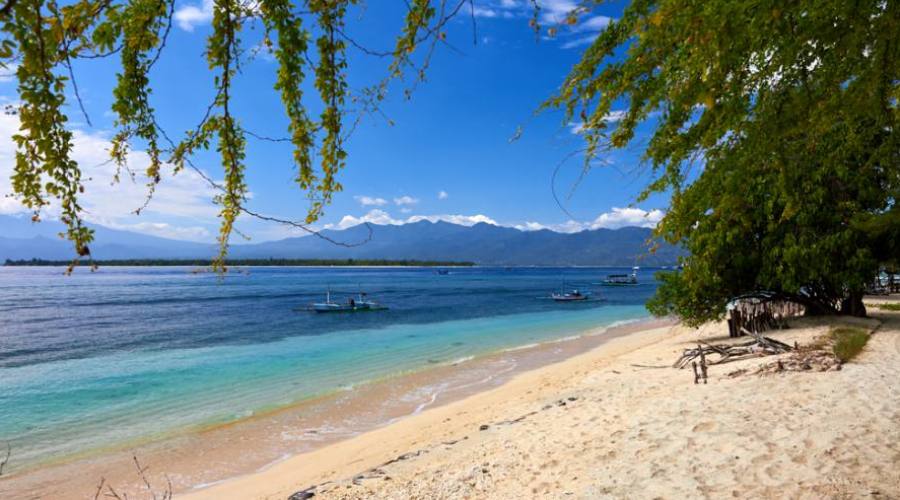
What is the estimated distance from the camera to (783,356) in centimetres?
1104

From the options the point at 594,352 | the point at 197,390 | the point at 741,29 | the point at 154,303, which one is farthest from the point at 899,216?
the point at 154,303

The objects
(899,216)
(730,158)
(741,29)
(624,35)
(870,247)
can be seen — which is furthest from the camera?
(870,247)

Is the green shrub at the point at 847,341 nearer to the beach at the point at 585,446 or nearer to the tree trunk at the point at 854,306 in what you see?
the beach at the point at 585,446

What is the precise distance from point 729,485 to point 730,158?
394cm

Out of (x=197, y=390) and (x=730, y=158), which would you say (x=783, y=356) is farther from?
(x=197, y=390)

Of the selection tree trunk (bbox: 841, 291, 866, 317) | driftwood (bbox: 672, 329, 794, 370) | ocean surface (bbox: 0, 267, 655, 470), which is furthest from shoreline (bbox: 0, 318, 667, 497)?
tree trunk (bbox: 841, 291, 866, 317)

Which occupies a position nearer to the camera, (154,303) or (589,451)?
(589,451)

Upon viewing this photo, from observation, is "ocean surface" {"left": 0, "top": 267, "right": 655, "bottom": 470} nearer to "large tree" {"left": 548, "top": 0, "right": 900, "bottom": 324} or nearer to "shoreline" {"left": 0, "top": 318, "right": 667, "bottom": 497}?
"shoreline" {"left": 0, "top": 318, "right": 667, "bottom": 497}

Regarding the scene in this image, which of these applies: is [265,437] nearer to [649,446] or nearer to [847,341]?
[649,446]

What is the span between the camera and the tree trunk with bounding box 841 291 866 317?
17.2 metres

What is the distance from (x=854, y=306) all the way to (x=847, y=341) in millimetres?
7053

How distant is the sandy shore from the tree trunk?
20.3 ft

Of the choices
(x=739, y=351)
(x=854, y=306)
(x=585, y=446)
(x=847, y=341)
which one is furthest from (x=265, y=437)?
(x=854, y=306)

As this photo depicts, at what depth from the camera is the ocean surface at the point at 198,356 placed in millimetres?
13852
